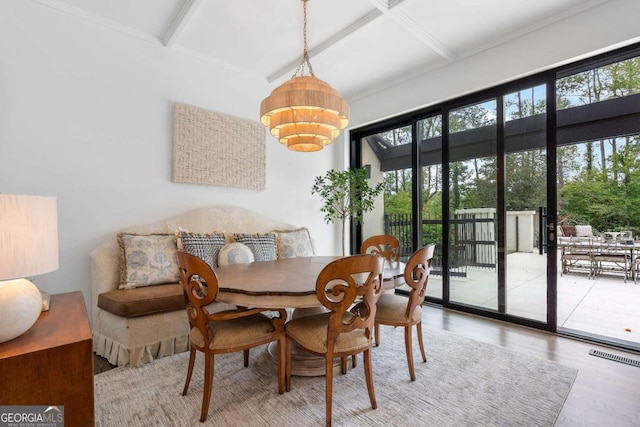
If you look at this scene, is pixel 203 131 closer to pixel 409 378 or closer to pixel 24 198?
pixel 24 198

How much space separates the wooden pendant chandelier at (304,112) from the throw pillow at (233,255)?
1127mm

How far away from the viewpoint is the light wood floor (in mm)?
1649

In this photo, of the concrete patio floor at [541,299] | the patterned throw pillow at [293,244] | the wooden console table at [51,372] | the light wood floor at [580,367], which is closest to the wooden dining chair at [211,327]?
the wooden console table at [51,372]

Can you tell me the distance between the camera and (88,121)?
2797mm

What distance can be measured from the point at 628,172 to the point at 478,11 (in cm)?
381

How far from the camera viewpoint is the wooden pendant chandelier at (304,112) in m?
2.01


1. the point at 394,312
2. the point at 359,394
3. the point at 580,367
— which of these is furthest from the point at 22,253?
the point at 580,367

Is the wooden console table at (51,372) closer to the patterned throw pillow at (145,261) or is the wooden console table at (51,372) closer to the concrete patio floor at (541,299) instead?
the patterned throw pillow at (145,261)

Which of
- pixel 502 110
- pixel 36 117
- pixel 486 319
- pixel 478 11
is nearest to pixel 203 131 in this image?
pixel 36 117

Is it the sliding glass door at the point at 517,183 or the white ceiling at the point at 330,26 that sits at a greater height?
the white ceiling at the point at 330,26

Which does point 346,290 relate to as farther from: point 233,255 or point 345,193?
point 345,193

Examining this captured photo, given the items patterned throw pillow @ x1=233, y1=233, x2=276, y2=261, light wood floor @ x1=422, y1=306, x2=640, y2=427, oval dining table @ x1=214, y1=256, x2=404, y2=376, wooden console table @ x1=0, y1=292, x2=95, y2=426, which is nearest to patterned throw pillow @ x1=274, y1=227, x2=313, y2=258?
patterned throw pillow @ x1=233, y1=233, x2=276, y2=261

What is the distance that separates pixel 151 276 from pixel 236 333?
139 centimetres

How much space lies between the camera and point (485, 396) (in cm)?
183
